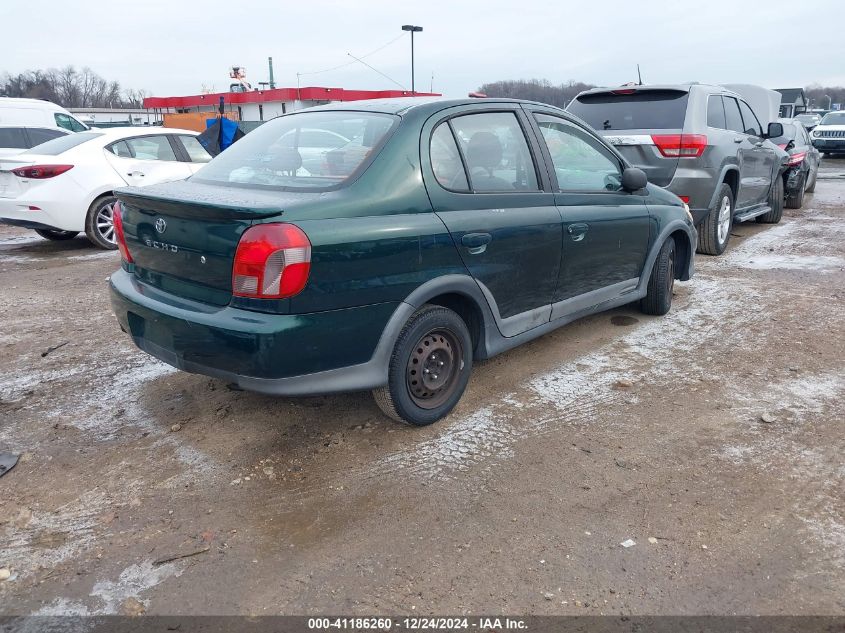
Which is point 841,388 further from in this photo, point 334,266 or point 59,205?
point 59,205

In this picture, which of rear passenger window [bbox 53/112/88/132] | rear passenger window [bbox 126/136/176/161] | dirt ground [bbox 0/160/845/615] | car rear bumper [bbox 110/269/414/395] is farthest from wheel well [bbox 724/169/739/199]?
rear passenger window [bbox 53/112/88/132]

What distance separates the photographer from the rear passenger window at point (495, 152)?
3.61m

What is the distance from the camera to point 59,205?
7.99 metres

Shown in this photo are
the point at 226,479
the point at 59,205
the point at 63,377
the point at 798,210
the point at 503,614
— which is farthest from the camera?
the point at 798,210

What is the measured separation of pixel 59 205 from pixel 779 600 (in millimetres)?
8340

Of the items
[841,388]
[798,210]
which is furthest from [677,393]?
[798,210]

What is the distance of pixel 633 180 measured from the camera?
15.1ft

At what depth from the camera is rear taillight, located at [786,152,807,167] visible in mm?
11080

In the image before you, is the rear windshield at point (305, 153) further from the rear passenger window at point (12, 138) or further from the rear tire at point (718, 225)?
the rear passenger window at point (12, 138)

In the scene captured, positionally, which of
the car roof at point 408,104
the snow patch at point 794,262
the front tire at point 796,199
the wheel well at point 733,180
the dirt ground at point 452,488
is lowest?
the dirt ground at point 452,488

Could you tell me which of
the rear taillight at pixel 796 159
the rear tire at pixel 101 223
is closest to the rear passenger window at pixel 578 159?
the rear tire at pixel 101 223

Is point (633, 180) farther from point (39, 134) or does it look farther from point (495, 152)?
point (39, 134)

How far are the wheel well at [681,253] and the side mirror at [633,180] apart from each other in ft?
3.36

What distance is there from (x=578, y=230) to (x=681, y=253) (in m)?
1.94
